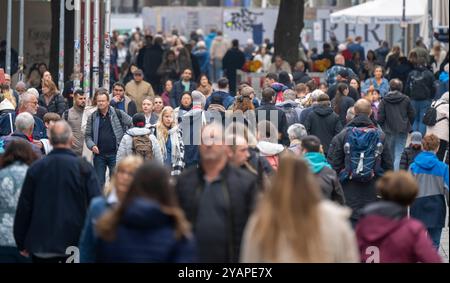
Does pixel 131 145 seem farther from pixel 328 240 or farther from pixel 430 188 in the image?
pixel 328 240

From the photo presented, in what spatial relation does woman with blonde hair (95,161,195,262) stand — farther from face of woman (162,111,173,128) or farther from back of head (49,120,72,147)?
face of woman (162,111,173,128)

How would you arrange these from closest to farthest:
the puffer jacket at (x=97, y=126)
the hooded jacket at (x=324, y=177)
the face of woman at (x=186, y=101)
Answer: the hooded jacket at (x=324, y=177) < the puffer jacket at (x=97, y=126) < the face of woman at (x=186, y=101)

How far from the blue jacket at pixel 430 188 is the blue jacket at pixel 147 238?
680cm

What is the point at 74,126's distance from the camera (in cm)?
1762

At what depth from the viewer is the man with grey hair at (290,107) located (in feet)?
57.4

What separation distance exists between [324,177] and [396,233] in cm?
344

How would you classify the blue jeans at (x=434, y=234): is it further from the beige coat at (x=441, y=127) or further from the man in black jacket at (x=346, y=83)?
the man in black jacket at (x=346, y=83)

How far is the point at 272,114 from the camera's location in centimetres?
1658

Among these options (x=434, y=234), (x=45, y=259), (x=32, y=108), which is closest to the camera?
(x=45, y=259)

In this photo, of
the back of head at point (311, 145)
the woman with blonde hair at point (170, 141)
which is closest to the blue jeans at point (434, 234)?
the back of head at point (311, 145)

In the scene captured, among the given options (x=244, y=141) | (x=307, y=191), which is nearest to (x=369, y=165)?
(x=244, y=141)

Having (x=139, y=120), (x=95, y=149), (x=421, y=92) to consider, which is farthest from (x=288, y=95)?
(x=421, y=92)

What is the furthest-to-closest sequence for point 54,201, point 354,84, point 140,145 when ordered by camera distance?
point 354,84
point 140,145
point 54,201

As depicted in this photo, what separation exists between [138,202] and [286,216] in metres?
0.74
